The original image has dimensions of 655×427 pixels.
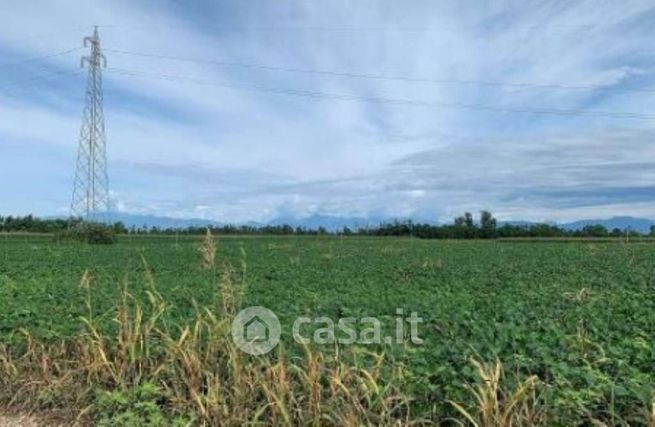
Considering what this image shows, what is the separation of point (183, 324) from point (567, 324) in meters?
3.32

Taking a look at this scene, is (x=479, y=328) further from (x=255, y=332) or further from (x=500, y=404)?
(x=255, y=332)

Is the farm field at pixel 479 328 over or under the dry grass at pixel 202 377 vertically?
over

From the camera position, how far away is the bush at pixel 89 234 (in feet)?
139

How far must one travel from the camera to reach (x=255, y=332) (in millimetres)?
4988

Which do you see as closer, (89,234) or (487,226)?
(89,234)

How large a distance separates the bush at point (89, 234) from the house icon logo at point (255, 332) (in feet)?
128

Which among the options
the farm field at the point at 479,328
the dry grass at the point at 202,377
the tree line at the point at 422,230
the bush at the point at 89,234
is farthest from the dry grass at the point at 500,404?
the tree line at the point at 422,230

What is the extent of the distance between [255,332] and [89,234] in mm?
40568

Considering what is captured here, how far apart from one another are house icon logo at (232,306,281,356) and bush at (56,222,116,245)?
39109 mm

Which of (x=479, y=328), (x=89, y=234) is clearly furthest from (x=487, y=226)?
(x=479, y=328)

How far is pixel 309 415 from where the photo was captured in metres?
4.04

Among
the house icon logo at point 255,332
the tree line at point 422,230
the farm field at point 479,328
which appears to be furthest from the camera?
the tree line at point 422,230

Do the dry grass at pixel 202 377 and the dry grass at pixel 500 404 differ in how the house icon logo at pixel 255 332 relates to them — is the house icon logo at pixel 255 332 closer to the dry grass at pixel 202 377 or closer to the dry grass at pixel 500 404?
the dry grass at pixel 202 377

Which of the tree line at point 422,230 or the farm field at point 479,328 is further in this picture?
the tree line at point 422,230
